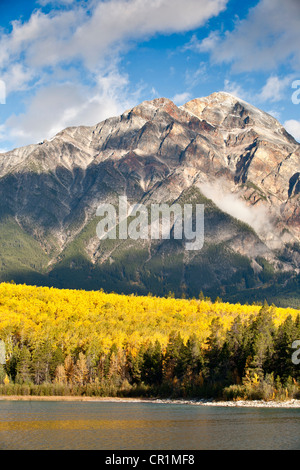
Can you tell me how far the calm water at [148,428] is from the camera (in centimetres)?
5891

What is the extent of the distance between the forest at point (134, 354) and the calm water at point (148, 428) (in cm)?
1443

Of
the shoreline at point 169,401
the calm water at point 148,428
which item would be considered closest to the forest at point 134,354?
the shoreline at point 169,401

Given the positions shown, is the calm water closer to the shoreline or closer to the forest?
the shoreline

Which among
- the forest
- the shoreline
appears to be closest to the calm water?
the shoreline

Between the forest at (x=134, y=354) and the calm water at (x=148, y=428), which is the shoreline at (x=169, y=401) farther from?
the calm water at (x=148, y=428)

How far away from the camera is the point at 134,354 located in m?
135

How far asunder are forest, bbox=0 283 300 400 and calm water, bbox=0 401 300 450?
47.3ft

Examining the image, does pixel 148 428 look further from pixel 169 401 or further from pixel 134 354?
pixel 134 354

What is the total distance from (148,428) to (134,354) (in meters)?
64.0

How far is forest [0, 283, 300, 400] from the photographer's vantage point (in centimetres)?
10650

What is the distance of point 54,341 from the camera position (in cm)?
14412

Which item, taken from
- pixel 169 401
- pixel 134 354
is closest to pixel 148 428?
pixel 169 401
